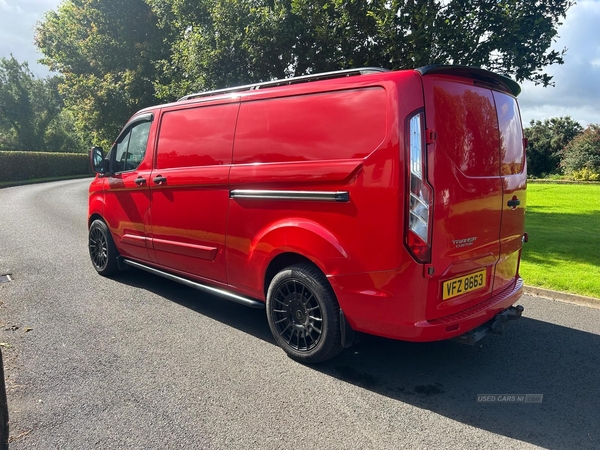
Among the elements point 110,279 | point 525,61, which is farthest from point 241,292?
point 525,61

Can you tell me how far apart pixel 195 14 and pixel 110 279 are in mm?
8108

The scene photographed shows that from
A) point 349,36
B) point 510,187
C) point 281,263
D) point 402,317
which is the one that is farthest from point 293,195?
point 349,36

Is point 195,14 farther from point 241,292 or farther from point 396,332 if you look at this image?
point 396,332

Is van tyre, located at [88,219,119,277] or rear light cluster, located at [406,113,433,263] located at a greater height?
rear light cluster, located at [406,113,433,263]

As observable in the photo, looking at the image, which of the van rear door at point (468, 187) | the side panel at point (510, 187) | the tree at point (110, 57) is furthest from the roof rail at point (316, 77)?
the tree at point (110, 57)

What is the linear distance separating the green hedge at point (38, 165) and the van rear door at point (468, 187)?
98.8ft

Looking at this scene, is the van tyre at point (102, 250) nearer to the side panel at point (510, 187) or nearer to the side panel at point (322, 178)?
the side panel at point (322, 178)

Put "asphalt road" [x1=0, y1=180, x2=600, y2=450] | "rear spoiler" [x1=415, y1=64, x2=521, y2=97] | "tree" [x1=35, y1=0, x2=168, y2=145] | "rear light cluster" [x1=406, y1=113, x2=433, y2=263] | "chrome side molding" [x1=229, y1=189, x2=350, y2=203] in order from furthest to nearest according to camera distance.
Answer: "tree" [x1=35, y1=0, x2=168, y2=145] < "chrome side molding" [x1=229, y1=189, x2=350, y2=203] < "rear spoiler" [x1=415, y1=64, x2=521, y2=97] < "rear light cluster" [x1=406, y1=113, x2=433, y2=263] < "asphalt road" [x1=0, y1=180, x2=600, y2=450]

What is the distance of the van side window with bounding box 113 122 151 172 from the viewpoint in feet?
17.5

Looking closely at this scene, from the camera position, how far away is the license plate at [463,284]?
321 cm

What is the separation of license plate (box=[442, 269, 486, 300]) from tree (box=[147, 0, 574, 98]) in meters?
7.05

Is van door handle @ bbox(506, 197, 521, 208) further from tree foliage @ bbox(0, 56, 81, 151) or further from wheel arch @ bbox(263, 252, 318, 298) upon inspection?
tree foliage @ bbox(0, 56, 81, 151)

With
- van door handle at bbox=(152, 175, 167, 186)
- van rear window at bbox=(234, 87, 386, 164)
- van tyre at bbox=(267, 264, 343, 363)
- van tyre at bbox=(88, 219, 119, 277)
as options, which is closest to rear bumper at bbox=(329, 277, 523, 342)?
van tyre at bbox=(267, 264, 343, 363)

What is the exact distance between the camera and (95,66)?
2084 cm
